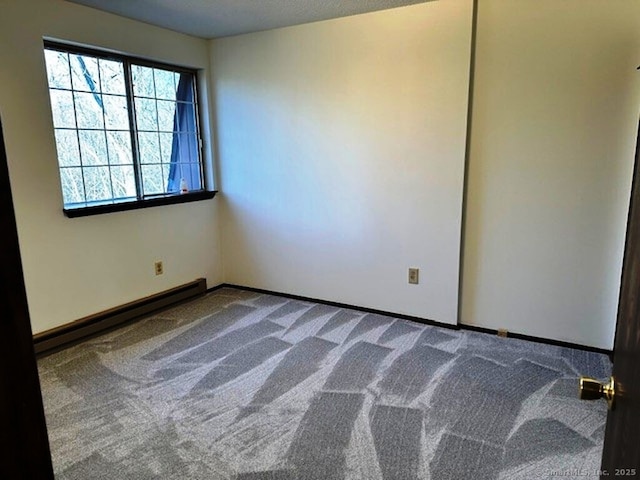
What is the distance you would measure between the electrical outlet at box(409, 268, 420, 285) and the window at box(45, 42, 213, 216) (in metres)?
1.99

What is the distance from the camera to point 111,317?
3.23 metres

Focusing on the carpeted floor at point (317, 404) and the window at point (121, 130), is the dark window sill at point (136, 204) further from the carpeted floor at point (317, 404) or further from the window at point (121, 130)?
the carpeted floor at point (317, 404)

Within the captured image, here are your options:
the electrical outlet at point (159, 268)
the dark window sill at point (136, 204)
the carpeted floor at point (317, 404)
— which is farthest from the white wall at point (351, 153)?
the electrical outlet at point (159, 268)

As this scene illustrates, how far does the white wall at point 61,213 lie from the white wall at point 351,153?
634 mm

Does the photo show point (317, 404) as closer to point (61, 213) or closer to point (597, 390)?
point (597, 390)

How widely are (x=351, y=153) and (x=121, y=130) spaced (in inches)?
69.5

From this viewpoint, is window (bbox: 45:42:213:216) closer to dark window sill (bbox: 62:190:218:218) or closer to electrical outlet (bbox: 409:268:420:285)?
dark window sill (bbox: 62:190:218:218)

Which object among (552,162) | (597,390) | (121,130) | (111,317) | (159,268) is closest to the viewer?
(597,390)

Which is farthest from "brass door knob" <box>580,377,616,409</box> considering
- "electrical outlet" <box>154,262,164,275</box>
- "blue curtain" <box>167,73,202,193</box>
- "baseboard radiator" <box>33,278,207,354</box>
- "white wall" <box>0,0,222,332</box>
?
"blue curtain" <box>167,73,202,193</box>

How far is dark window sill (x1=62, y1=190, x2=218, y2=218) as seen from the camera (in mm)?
2996

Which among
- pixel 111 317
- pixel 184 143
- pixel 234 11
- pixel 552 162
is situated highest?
pixel 234 11

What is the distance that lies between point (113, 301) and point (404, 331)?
7.17 ft

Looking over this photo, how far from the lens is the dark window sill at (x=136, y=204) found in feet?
9.83

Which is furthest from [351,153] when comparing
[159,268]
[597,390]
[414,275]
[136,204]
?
[597,390]
